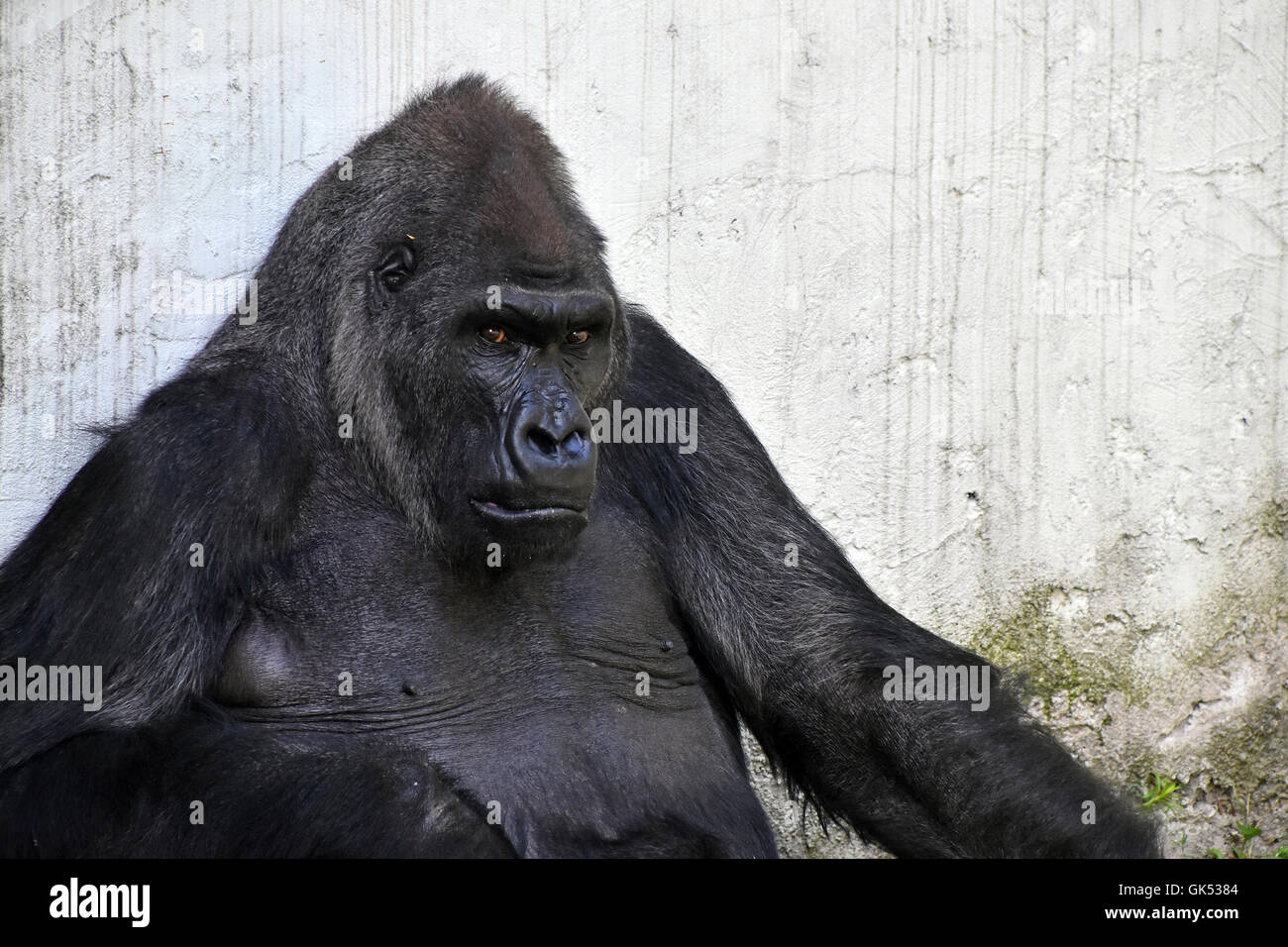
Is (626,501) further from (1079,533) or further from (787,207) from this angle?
(1079,533)

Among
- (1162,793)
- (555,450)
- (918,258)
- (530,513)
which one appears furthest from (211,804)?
(1162,793)

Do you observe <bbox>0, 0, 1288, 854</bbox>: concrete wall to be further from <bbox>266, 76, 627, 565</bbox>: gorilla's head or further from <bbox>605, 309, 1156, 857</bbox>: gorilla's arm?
<bbox>266, 76, 627, 565</bbox>: gorilla's head

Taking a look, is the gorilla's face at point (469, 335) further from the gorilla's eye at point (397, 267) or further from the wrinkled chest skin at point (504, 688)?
the wrinkled chest skin at point (504, 688)

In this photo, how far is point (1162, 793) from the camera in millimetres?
5422

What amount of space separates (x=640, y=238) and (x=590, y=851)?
2.25 metres

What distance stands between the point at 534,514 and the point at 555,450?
17 cm

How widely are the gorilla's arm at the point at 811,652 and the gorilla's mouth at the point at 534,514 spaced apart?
2.00 ft

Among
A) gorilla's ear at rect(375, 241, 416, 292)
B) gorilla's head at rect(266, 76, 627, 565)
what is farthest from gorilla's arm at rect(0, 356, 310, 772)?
gorilla's ear at rect(375, 241, 416, 292)

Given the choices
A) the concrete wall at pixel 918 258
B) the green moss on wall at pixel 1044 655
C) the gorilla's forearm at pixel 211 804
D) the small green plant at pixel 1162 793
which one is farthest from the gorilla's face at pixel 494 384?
the small green plant at pixel 1162 793

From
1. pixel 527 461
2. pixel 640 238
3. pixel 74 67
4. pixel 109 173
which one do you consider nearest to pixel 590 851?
pixel 527 461

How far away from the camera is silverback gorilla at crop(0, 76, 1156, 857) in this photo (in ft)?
11.7

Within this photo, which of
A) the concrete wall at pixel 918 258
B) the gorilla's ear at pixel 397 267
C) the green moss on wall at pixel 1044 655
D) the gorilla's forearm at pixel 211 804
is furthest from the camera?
the green moss on wall at pixel 1044 655

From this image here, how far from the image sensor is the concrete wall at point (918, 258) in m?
4.86

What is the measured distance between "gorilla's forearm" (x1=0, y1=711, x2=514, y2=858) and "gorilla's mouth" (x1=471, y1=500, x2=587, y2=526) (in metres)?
0.66
